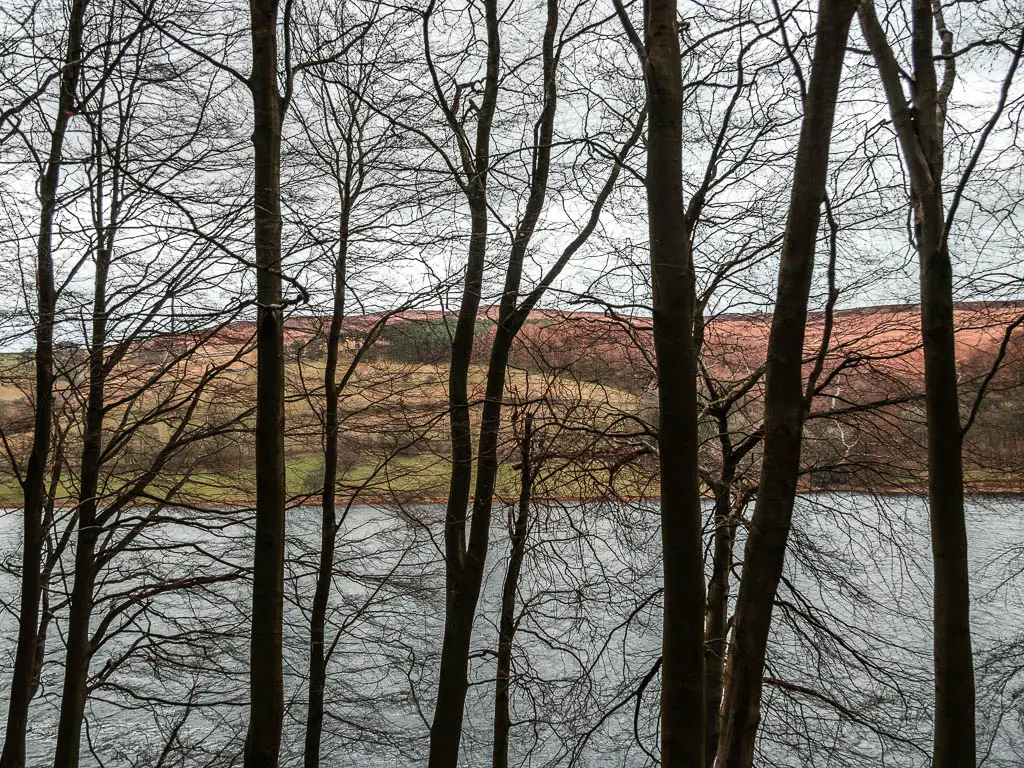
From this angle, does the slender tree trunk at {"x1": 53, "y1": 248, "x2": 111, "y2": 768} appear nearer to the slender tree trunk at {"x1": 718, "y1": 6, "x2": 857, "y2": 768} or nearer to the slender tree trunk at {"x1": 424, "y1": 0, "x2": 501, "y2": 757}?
the slender tree trunk at {"x1": 424, "y1": 0, "x2": 501, "y2": 757}

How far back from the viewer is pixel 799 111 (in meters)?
7.27

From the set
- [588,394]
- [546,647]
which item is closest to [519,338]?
[588,394]

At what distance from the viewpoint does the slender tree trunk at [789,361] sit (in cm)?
307

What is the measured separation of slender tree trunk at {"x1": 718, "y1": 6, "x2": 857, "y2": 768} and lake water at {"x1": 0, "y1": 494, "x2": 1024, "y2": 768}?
3.06m

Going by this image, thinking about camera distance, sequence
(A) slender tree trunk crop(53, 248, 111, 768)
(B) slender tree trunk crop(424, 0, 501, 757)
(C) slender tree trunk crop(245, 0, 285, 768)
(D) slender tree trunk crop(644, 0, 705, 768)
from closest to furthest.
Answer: (D) slender tree trunk crop(644, 0, 705, 768), (C) slender tree trunk crop(245, 0, 285, 768), (B) slender tree trunk crop(424, 0, 501, 757), (A) slender tree trunk crop(53, 248, 111, 768)

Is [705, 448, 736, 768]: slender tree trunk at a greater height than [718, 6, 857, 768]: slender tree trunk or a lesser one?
lesser

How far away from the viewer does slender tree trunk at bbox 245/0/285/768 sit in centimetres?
384

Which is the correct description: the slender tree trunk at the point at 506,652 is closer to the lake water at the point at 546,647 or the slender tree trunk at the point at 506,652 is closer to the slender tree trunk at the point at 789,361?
the lake water at the point at 546,647

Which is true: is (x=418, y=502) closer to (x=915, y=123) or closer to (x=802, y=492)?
(x=802, y=492)

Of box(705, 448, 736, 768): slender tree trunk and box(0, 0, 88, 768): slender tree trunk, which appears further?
box(705, 448, 736, 768): slender tree trunk

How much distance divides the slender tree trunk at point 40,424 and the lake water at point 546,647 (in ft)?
4.02

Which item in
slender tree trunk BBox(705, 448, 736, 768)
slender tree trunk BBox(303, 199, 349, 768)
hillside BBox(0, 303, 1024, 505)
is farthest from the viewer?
slender tree trunk BBox(303, 199, 349, 768)

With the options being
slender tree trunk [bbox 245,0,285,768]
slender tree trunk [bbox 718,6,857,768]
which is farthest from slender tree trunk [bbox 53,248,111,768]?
slender tree trunk [bbox 718,6,857,768]

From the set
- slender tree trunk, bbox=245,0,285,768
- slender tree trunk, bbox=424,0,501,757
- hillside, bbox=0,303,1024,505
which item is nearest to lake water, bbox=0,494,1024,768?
hillside, bbox=0,303,1024,505
